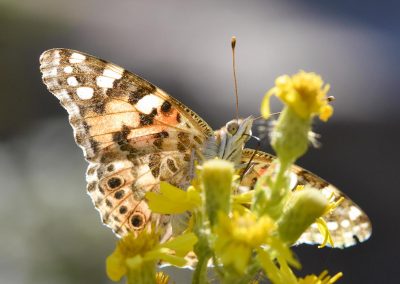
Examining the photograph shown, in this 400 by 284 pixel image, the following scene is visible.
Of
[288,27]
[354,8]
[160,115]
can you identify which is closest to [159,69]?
[288,27]

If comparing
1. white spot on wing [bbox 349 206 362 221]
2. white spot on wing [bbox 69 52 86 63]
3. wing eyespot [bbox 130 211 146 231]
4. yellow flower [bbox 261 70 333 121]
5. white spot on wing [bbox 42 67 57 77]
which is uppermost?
yellow flower [bbox 261 70 333 121]

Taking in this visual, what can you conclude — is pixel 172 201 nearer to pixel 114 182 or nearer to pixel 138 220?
pixel 138 220

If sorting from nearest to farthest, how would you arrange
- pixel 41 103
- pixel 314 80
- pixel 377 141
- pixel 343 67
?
1. pixel 314 80
2. pixel 41 103
3. pixel 377 141
4. pixel 343 67

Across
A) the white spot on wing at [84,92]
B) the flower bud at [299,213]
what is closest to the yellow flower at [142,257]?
the flower bud at [299,213]

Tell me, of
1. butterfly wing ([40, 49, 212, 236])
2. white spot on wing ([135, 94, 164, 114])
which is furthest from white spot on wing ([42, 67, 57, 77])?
white spot on wing ([135, 94, 164, 114])

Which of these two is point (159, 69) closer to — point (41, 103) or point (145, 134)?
point (41, 103)

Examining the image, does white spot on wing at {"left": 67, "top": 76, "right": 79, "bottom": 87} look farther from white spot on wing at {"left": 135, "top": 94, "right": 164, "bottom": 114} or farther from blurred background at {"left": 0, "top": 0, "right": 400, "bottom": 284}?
blurred background at {"left": 0, "top": 0, "right": 400, "bottom": 284}
